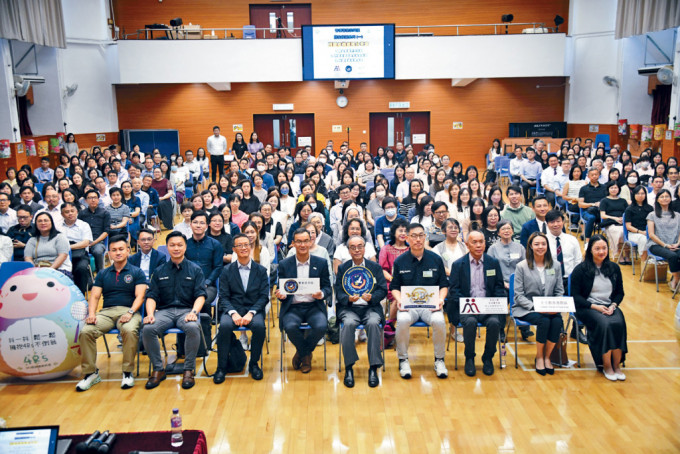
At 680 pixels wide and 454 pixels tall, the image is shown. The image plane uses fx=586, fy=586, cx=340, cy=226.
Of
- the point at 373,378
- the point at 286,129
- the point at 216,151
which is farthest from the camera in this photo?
the point at 286,129

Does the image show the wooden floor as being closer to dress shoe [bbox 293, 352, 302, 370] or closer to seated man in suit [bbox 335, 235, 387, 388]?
dress shoe [bbox 293, 352, 302, 370]

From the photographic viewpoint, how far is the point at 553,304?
5.48 meters

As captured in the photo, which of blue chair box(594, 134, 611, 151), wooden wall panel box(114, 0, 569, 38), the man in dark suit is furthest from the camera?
wooden wall panel box(114, 0, 569, 38)

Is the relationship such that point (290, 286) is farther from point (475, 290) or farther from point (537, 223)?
point (537, 223)

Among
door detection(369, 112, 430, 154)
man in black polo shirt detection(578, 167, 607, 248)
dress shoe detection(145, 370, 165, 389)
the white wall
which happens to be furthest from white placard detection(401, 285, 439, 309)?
door detection(369, 112, 430, 154)

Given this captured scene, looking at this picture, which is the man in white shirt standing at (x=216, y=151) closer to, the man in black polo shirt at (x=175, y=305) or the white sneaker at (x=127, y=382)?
the man in black polo shirt at (x=175, y=305)

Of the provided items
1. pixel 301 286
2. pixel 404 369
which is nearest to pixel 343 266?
pixel 301 286

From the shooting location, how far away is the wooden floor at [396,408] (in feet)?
14.6

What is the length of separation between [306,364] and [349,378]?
1.81 feet

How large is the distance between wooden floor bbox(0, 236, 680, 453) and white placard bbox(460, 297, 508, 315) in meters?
0.62

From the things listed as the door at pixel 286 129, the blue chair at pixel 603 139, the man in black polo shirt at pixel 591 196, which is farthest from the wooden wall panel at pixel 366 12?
the man in black polo shirt at pixel 591 196

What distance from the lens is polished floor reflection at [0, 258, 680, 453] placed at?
4453 millimetres

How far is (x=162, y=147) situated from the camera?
61.7 ft

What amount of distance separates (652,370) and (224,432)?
4.02 meters
